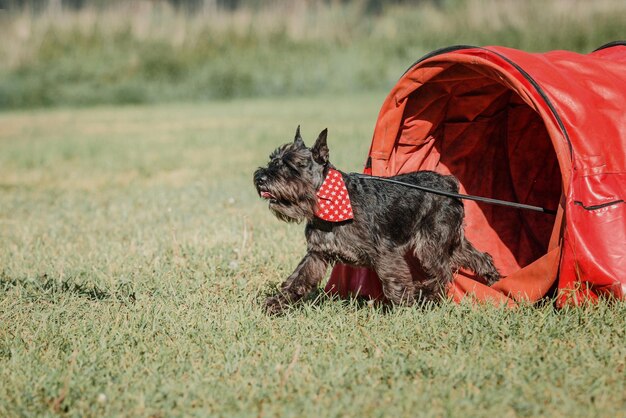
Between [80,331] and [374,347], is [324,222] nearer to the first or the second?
[374,347]

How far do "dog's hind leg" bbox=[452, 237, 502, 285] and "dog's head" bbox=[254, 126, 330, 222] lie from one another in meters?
1.39

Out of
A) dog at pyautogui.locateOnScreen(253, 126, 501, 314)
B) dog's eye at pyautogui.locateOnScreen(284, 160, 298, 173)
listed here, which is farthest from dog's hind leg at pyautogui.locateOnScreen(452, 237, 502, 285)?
dog's eye at pyautogui.locateOnScreen(284, 160, 298, 173)

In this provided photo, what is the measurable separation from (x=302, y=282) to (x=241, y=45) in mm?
18817

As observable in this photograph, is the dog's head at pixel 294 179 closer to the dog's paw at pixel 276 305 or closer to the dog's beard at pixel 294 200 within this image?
the dog's beard at pixel 294 200

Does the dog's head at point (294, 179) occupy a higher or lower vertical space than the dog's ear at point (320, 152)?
lower

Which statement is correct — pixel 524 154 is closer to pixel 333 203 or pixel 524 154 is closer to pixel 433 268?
pixel 433 268

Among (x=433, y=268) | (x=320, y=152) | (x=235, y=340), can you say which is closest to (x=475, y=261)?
(x=433, y=268)

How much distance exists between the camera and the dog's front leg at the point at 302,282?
509cm

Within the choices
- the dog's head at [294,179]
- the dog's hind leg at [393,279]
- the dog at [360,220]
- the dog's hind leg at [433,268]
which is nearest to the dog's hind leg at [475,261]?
the dog at [360,220]

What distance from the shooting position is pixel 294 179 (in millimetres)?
4875

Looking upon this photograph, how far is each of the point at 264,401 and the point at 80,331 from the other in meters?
1.57

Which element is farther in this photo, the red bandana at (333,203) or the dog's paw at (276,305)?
the dog's paw at (276,305)

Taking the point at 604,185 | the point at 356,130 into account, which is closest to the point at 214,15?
the point at 356,130

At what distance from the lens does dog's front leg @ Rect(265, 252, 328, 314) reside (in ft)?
16.7
